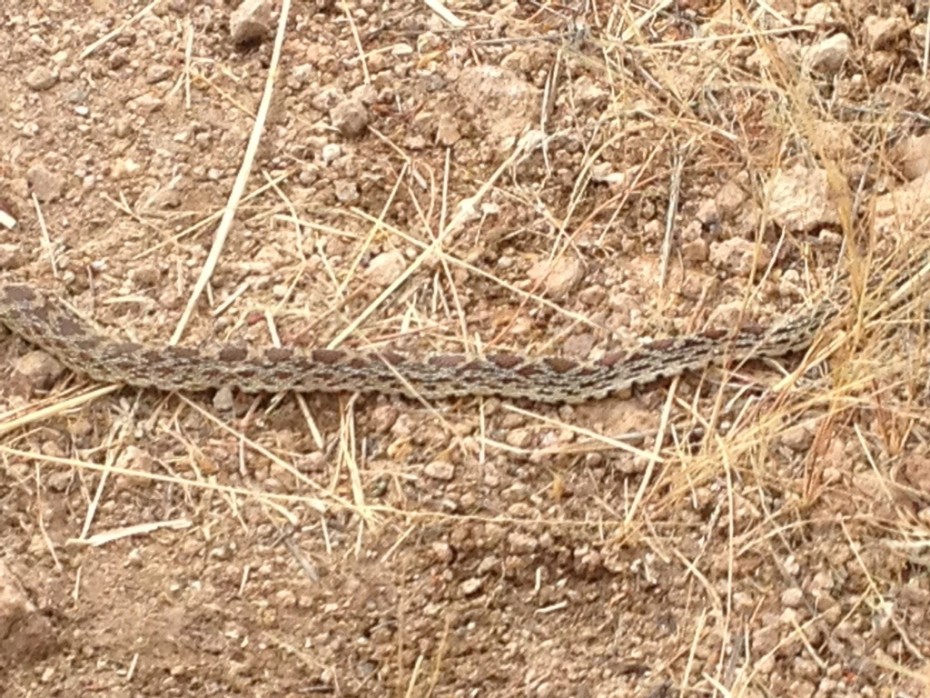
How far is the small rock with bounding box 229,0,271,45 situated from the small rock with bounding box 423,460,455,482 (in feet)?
4.95

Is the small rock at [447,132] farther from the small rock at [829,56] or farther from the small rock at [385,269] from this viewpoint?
the small rock at [829,56]

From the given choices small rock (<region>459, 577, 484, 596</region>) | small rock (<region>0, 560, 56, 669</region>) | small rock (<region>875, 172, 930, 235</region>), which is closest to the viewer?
small rock (<region>0, 560, 56, 669</region>)

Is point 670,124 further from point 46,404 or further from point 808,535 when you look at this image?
point 46,404

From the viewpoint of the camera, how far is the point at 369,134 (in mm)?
3834

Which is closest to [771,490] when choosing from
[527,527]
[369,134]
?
[527,527]

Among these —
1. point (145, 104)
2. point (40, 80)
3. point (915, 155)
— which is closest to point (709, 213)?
point (915, 155)

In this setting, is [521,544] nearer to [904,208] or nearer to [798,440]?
[798,440]

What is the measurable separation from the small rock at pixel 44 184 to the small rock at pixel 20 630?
46.4 inches

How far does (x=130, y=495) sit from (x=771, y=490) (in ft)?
5.15

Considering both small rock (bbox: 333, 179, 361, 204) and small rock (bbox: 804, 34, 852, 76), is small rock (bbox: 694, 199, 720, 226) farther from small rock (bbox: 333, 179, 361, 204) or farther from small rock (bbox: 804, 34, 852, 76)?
small rock (bbox: 333, 179, 361, 204)

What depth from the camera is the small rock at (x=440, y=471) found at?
3248 millimetres

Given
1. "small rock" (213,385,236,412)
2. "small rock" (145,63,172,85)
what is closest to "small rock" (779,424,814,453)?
"small rock" (213,385,236,412)

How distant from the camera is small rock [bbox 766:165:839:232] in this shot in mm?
3602

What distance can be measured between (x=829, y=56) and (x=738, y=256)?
2.35 feet
